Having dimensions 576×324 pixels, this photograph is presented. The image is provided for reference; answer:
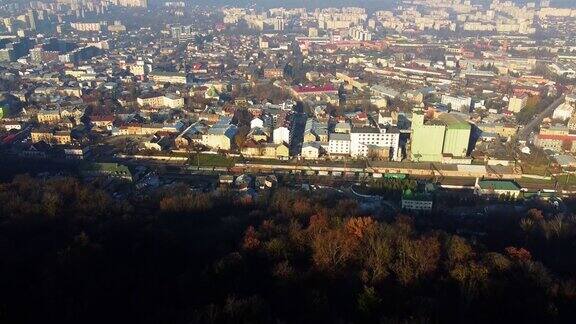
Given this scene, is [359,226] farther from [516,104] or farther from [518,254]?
[516,104]

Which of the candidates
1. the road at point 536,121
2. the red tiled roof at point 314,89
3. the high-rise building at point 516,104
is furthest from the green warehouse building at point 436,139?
the red tiled roof at point 314,89

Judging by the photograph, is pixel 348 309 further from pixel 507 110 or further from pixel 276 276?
pixel 507 110

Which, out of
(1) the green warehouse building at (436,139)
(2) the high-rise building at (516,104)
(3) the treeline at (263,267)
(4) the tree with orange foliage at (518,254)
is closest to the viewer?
(3) the treeline at (263,267)

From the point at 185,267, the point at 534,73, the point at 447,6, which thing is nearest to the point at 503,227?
the point at 185,267

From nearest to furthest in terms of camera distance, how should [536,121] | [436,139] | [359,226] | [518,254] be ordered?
1. [518,254]
2. [359,226]
3. [436,139]
4. [536,121]

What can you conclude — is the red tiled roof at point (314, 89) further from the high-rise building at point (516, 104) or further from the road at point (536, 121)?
the road at point (536, 121)

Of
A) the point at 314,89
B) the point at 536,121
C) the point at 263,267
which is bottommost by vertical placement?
the point at 536,121

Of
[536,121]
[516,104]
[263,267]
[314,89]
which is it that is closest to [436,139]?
[536,121]
